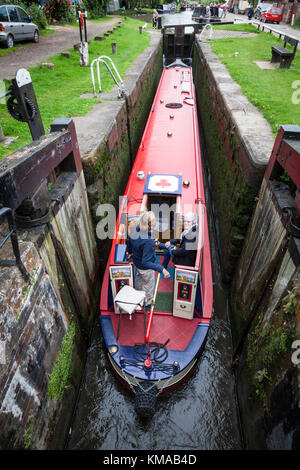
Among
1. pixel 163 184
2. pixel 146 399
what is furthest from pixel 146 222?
pixel 163 184

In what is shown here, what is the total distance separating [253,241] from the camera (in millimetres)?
6051

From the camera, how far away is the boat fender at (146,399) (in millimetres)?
4668

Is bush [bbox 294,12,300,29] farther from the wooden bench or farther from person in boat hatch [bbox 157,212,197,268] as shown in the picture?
person in boat hatch [bbox 157,212,197,268]

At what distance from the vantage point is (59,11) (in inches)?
912

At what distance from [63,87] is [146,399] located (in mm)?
11120

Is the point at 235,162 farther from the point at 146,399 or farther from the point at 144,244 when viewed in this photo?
the point at 146,399

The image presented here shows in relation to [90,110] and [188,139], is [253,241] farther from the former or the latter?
[90,110]

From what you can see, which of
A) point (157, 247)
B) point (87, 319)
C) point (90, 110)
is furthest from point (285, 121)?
point (87, 319)

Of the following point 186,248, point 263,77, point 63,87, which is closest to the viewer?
point 186,248

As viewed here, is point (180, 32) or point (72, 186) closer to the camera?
point (72, 186)

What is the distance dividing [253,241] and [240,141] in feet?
9.23

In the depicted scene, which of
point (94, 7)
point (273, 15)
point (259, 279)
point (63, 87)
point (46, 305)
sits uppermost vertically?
point (94, 7)

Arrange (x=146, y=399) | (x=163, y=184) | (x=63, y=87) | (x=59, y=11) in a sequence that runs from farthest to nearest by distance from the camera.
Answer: (x=59, y=11) < (x=63, y=87) < (x=163, y=184) < (x=146, y=399)

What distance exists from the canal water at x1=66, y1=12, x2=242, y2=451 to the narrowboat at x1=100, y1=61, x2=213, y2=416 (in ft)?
2.14
